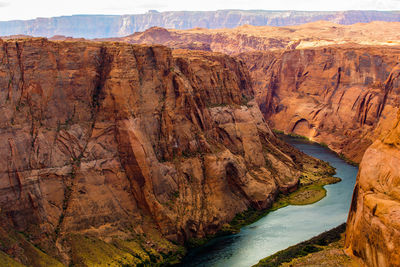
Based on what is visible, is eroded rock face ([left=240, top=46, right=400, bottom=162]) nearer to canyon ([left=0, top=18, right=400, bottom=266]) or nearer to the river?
the river

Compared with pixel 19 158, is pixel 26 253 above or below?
below

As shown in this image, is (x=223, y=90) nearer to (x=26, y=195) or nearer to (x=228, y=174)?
(x=228, y=174)

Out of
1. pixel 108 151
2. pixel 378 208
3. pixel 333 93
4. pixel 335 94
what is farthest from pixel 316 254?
pixel 333 93

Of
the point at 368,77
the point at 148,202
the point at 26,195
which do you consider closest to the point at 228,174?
the point at 148,202

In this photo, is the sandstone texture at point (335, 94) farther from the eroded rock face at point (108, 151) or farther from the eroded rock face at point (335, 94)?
the eroded rock face at point (108, 151)

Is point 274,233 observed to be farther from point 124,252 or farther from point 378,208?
point 378,208

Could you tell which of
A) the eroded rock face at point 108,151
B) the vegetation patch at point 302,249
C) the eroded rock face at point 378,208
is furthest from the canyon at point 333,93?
the eroded rock face at point 378,208

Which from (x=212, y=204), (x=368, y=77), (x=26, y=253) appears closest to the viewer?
(x=26, y=253)
